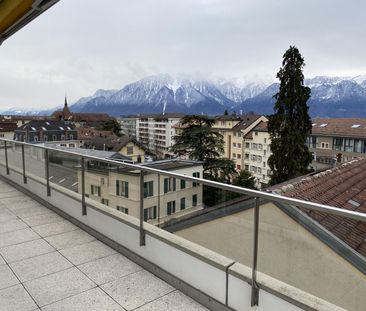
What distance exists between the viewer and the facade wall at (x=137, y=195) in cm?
276

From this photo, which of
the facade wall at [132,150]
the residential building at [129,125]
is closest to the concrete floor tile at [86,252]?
the facade wall at [132,150]

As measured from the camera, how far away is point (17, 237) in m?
3.84

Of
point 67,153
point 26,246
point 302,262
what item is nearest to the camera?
point 302,262

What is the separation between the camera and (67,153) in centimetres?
451

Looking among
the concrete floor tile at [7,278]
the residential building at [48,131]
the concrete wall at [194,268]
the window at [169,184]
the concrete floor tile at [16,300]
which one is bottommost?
the residential building at [48,131]

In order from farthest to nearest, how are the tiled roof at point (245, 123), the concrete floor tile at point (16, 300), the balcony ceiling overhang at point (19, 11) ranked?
the tiled roof at point (245, 123)
the balcony ceiling overhang at point (19, 11)
the concrete floor tile at point (16, 300)

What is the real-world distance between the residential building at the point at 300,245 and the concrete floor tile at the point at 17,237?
2.34m

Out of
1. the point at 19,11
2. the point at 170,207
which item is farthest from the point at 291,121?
the point at 170,207

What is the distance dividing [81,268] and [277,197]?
210cm

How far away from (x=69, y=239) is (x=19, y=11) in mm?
3831

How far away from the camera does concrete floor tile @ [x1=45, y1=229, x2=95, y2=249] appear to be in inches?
143

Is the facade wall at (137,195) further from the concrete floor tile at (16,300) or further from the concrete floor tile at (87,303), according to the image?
the concrete floor tile at (16,300)

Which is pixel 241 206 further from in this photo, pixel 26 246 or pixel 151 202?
pixel 26 246

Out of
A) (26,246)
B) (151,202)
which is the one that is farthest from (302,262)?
(26,246)
